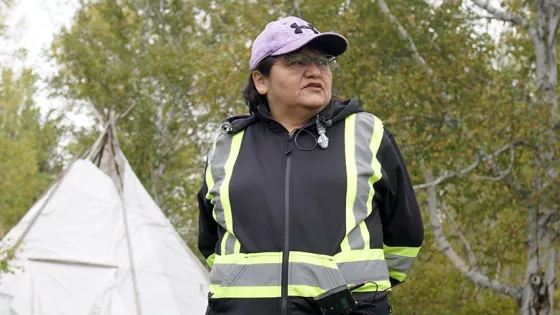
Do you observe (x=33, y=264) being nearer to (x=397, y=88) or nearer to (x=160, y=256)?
(x=160, y=256)

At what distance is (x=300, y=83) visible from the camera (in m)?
3.04

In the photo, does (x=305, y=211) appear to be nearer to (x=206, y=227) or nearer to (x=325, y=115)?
(x=325, y=115)

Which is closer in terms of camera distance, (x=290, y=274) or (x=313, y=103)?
(x=290, y=274)

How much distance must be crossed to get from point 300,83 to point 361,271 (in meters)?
0.67

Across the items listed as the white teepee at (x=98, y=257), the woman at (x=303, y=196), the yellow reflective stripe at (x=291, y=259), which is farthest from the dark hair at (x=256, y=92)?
the white teepee at (x=98, y=257)

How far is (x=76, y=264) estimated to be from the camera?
29.4 feet

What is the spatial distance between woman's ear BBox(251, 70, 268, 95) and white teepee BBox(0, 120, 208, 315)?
5645 mm

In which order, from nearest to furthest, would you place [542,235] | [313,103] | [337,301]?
1. [337,301]
2. [313,103]
3. [542,235]

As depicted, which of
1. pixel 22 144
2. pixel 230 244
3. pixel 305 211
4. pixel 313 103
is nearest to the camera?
pixel 305 211

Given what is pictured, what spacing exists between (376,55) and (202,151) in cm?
1269

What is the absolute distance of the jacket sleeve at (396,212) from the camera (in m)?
2.98

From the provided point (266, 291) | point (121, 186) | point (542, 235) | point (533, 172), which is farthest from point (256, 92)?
point (542, 235)

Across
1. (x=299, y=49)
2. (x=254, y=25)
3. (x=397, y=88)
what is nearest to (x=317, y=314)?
(x=299, y=49)

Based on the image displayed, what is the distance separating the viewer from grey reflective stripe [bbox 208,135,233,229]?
2.98m
